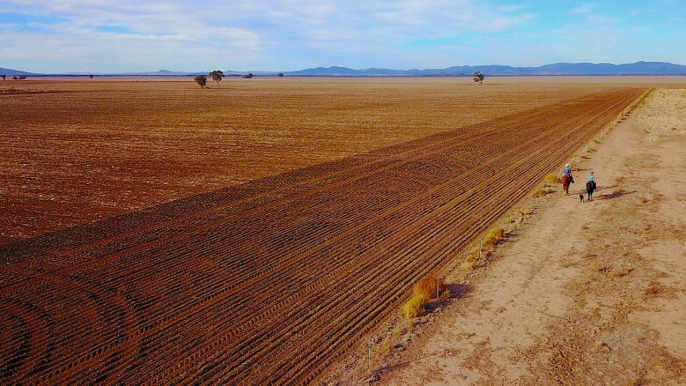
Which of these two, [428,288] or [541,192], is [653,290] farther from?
[541,192]

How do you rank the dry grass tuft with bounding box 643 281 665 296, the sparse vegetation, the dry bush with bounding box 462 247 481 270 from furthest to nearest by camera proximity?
the sparse vegetation
the dry bush with bounding box 462 247 481 270
the dry grass tuft with bounding box 643 281 665 296

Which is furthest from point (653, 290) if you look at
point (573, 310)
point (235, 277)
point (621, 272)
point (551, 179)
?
point (551, 179)

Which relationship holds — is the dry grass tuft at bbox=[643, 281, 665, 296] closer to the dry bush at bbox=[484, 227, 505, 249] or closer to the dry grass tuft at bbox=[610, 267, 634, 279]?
the dry grass tuft at bbox=[610, 267, 634, 279]

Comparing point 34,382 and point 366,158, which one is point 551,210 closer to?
point 366,158

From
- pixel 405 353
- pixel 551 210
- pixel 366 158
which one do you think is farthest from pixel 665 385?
pixel 366 158

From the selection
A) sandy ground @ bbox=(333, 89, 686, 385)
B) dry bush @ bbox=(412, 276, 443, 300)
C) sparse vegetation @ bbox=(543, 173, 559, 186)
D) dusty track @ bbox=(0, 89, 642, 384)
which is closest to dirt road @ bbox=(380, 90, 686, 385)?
sandy ground @ bbox=(333, 89, 686, 385)

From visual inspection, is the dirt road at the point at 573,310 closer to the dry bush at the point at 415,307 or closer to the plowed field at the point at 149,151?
the dry bush at the point at 415,307
